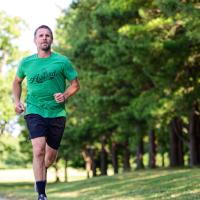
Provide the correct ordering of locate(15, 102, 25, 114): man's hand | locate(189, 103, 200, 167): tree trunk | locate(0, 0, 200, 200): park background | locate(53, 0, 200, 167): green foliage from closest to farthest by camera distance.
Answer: locate(15, 102, 25, 114): man's hand < locate(0, 0, 200, 200): park background < locate(53, 0, 200, 167): green foliage < locate(189, 103, 200, 167): tree trunk

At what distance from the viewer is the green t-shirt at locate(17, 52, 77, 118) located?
7.24 meters

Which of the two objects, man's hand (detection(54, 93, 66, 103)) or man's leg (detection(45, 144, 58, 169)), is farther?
man's leg (detection(45, 144, 58, 169))

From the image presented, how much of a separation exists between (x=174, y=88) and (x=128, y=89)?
5903 millimetres

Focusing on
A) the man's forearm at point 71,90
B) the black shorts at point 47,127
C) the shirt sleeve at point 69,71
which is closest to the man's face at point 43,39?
the shirt sleeve at point 69,71

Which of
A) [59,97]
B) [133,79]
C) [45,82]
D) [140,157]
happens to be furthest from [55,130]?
[140,157]

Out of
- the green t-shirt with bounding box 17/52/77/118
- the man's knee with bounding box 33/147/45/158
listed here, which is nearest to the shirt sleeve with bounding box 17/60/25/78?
the green t-shirt with bounding box 17/52/77/118

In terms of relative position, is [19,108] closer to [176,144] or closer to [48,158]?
[48,158]

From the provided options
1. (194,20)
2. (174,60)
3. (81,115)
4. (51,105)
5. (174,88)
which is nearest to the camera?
(51,105)

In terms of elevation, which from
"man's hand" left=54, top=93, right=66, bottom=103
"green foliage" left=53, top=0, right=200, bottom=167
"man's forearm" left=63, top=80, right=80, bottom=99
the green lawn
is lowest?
the green lawn

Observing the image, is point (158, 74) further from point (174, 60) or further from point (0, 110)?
point (0, 110)

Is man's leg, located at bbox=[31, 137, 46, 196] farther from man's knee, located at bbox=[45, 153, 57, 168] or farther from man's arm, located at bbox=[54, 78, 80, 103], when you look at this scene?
man's arm, located at bbox=[54, 78, 80, 103]

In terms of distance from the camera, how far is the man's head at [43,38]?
7242mm

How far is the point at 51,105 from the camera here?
7.31 metres

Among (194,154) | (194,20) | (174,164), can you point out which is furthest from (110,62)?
(194,20)
